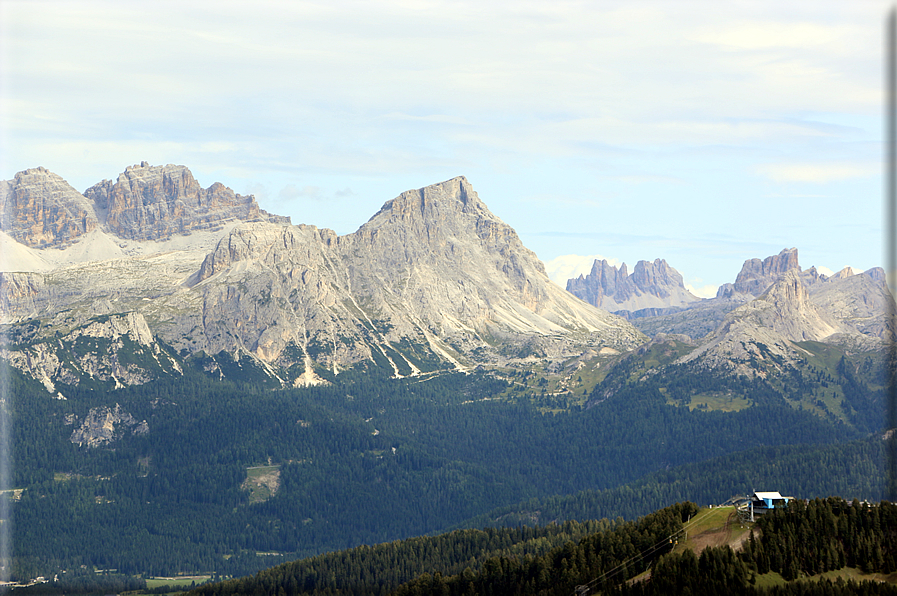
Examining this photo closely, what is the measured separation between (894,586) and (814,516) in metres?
21.3

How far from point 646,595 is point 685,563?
892cm

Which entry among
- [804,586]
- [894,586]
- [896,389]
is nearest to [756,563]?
[804,586]

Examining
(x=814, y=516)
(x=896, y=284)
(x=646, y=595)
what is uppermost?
(x=896, y=284)

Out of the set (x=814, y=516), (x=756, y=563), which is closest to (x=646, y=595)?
(x=756, y=563)

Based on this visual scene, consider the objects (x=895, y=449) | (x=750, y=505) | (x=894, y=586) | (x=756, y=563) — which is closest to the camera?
(x=895, y=449)

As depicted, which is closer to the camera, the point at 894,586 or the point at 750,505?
the point at 894,586

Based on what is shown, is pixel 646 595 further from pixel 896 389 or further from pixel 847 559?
pixel 896 389

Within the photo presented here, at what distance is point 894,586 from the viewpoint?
6644 inches

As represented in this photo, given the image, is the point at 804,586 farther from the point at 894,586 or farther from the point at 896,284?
the point at 896,284

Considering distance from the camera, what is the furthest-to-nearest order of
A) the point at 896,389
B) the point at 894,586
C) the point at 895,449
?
the point at 894,586 < the point at 896,389 < the point at 895,449

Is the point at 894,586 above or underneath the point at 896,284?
underneath

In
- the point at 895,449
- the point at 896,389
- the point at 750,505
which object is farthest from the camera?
the point at 750,505

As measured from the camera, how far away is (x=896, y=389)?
105m

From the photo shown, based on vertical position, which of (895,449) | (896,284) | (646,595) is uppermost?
(896,284)
